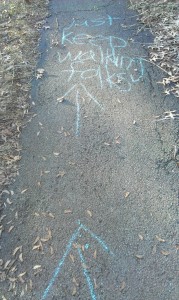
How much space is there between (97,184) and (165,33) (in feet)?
11.2

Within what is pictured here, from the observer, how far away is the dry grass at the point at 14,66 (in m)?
4.14

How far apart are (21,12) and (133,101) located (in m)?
3.91

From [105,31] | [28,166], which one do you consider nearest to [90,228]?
[28,166]

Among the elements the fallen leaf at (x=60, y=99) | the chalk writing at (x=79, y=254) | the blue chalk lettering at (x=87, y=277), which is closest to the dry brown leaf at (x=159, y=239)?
the chalk writing at (x=79, y=254)

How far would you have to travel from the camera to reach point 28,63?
5.59 meters

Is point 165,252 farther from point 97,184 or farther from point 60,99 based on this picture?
point 60,99

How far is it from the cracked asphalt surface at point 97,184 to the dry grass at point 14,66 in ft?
0.52

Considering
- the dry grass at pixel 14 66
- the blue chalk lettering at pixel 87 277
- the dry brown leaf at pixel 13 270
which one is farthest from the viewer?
the dry grass at pixel 14 66

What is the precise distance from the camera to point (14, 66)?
5.49 metres

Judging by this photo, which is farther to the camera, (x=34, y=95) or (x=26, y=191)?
(x=34, y=95)

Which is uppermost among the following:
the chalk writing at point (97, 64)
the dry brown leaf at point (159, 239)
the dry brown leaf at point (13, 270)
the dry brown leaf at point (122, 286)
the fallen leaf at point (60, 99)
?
the chalk writing at point (97, 64)

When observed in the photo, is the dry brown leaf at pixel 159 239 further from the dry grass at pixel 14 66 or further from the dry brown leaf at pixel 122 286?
the dry grass at pixel 14 66

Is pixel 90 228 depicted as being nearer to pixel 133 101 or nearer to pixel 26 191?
pixel 26 191

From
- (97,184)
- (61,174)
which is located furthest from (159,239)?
(61,174)
